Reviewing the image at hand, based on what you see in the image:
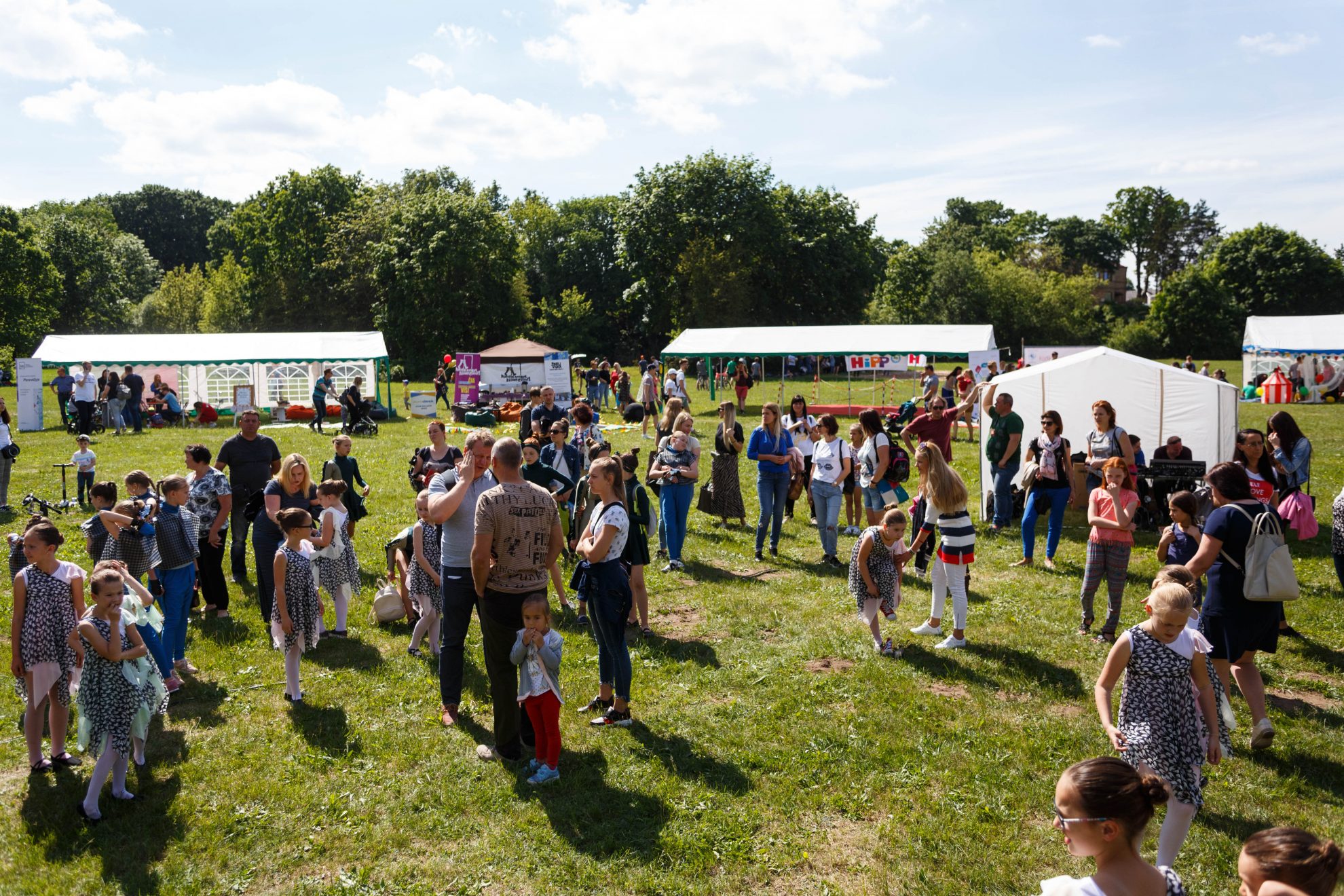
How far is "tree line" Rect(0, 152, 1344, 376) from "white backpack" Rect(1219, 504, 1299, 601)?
1761 inches

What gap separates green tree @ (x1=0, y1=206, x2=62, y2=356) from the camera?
46.6 meters

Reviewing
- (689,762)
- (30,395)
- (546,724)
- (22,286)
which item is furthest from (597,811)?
(22,286)

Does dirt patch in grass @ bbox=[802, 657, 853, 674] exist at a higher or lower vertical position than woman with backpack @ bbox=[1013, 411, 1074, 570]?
lower

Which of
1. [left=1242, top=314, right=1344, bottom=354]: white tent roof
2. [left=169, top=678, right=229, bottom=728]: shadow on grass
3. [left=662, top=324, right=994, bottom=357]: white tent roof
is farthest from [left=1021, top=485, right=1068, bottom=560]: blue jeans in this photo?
[left=1242, top=314, right=1344, bottom=354]: white tent roof

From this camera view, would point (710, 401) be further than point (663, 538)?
Yes

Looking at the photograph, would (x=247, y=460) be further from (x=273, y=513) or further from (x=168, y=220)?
(x=168, y=220)

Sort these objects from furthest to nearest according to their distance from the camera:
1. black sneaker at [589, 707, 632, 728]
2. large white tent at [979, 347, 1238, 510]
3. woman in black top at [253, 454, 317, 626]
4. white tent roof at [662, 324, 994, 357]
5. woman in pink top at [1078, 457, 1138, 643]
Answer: white tent roof at [662, 324, 994, 357]
large white tent at [979, 347, 1238, 510]
woman in black top at [253, 454, 317, 626]
woman in pink top at [1078, 457, 1138, 643]
black sneaker at [589, 707, 632, 728]

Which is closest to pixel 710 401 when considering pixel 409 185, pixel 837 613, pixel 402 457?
pixel 402 457

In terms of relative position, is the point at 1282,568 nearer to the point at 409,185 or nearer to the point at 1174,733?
the point at 1174,733

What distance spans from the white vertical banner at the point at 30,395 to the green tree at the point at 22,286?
27349 mm

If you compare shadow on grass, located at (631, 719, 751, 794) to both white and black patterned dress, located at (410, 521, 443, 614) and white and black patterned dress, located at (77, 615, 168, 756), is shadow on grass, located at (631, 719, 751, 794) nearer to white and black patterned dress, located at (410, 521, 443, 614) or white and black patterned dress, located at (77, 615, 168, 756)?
white and black patterned dress, located at (410, 521, 443, 614)

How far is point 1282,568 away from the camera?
5523 millimetres

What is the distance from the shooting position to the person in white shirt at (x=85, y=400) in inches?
907

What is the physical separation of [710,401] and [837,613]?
993 inches
